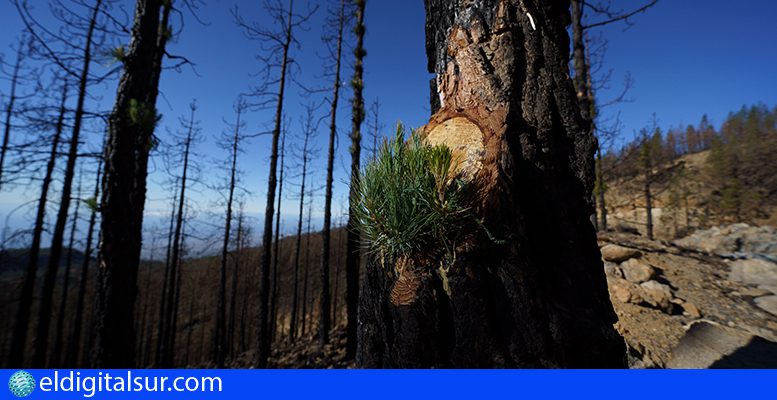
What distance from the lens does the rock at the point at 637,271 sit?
401cm

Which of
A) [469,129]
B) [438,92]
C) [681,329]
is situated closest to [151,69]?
[438,92]

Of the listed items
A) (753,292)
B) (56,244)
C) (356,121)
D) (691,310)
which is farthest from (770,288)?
(56,244)

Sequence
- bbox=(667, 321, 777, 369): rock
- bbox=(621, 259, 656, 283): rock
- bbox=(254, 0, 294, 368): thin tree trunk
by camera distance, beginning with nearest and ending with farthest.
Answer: bbox=(667, 321, 777, 369): rock, bbox=(621, 259, 656, 283): rock, bbox=(254, 0, 294, 368): thin tree trunk

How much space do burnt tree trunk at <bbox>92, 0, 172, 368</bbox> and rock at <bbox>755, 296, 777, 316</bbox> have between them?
695 centimetres

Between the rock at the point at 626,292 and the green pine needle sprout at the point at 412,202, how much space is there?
4.16 m

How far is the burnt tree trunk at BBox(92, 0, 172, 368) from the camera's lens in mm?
2426

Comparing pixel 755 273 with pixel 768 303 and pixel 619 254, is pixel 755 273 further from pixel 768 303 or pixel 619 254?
pixel 619 254

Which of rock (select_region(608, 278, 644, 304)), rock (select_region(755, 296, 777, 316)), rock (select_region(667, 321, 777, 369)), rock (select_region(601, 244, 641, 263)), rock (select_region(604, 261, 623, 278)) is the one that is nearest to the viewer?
rock (select_region(667, 321, 777, 369))

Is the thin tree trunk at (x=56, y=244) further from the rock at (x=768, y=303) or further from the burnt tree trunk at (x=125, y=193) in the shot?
the rock at (x=768, y=303)

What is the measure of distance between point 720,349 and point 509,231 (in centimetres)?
326

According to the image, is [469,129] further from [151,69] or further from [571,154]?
[151,69]

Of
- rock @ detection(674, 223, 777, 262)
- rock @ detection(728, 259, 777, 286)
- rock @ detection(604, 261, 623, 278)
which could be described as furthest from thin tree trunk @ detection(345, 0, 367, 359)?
rock @ detection(674, 223, 777, 262)

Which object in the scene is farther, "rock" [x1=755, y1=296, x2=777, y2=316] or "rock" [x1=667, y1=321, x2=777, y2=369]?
"rock" [x1=755, y1=296, x2=777, y2=316]

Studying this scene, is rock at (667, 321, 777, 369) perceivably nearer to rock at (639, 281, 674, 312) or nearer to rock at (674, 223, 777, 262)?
rock at (639, 281, 674, 312)
